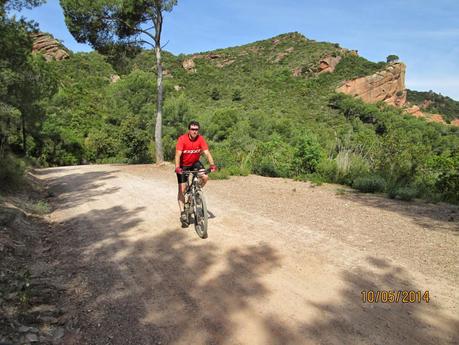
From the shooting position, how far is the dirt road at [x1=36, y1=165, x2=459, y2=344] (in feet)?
9.98

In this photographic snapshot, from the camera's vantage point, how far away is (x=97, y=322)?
318 cm

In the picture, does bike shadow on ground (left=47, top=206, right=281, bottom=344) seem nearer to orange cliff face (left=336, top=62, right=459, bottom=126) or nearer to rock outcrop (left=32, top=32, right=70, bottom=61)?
orange cliff face (left=336, top=62, right=459, bottom=126)

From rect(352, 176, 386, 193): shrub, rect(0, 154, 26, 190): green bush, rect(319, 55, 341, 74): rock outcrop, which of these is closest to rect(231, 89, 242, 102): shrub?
rect(319, 55, 341, 74): rock outcrop

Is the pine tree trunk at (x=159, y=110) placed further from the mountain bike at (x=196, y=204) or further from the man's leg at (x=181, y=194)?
the mountain bike at (x=196, y=204)

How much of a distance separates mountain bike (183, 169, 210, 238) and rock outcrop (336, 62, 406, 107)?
66240 millimetres

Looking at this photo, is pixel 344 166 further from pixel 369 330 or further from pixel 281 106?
pixel 281 106

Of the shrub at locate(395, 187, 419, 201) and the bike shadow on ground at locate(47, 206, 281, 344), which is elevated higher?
the shrub at locate(395, 187, 419, 201)

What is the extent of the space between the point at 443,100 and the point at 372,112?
76770 mm

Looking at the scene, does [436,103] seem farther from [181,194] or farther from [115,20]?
[181,194]

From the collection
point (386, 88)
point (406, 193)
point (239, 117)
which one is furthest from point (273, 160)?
point (386, 88)

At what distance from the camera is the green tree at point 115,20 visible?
51.2ft

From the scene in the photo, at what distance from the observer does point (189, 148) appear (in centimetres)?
579

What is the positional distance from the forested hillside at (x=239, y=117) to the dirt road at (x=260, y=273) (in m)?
3.43

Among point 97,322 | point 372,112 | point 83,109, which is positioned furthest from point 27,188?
point 372,112
